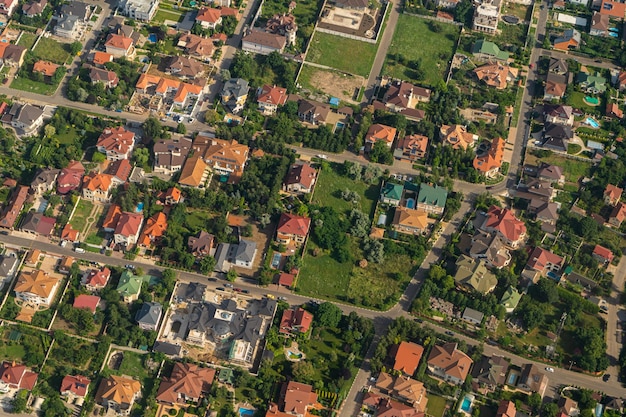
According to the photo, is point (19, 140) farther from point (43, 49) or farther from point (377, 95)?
point (377, 95)

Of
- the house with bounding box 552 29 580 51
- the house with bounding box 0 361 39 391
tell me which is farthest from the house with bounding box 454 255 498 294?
the house with bounding box 0 361 39 391

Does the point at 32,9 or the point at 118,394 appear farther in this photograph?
the point at 32,9

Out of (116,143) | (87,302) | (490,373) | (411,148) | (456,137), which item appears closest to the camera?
(490,373)

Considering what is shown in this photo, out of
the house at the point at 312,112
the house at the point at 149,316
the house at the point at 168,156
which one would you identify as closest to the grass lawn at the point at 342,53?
the house at the point at 312,112

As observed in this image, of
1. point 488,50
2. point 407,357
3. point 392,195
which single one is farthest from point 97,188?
point 488,50

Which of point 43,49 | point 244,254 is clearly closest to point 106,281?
point 244,254

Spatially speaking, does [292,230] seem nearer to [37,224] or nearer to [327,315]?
[327,315]
